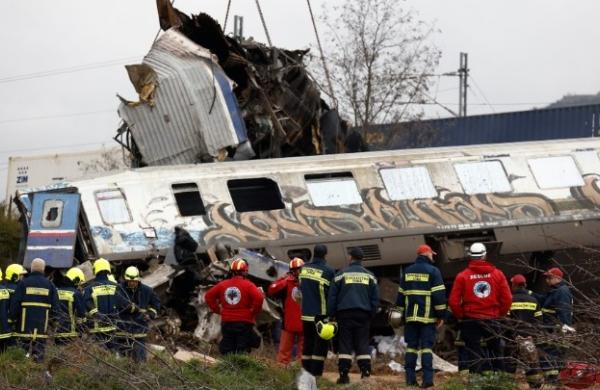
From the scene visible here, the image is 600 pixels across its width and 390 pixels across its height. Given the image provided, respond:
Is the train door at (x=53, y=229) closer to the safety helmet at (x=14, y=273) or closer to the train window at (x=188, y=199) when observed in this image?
the safety helmet at (x=14, y=273)

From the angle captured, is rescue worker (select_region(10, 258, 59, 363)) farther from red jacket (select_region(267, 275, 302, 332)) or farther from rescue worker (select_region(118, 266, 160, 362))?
red jacket (select_region(267, 275, 302, 332))

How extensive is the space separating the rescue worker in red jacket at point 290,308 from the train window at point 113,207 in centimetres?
365

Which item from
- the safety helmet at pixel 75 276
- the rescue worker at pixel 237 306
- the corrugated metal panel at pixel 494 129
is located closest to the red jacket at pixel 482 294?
the rescue worker at pixel 237 306

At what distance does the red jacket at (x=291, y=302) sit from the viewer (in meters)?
14.4

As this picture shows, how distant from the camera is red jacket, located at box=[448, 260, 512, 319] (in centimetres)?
1254

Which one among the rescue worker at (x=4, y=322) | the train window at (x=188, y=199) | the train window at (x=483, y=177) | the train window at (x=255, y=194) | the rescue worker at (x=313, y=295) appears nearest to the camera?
the rescue worker at (x=313, y=295)

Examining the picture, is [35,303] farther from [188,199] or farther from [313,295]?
[188,199]

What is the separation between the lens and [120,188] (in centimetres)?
1772

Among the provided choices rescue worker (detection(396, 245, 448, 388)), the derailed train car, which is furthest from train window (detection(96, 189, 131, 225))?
rescue worker (detection(396, 245, 448, 388))

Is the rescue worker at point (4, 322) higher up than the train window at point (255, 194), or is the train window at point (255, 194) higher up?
the train window at point (255, 194)

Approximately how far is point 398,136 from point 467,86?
17540 mm

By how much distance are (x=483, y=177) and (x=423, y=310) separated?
23.7ft

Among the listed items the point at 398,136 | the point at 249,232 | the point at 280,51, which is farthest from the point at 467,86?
the point at 249,232

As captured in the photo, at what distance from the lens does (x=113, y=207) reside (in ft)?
57.2
